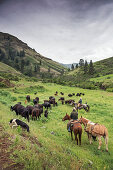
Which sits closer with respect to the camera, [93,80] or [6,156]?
[6,156]

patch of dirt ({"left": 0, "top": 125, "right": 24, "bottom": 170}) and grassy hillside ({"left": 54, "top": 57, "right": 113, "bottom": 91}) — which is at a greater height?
grassy hillside ({"left": 54, "top": 57, "right": 113, "bottom": 91})

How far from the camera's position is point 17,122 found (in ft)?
26.4

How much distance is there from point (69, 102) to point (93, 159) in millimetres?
16379

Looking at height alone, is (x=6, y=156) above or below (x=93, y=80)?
below

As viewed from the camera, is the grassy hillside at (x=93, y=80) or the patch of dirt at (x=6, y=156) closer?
the patch of dirt at (x=6, y=156)

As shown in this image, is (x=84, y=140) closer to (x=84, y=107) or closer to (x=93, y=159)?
(x=93, y=159)

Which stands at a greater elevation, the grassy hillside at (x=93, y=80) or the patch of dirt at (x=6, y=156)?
the grassy hillside at (x=93, y=80)

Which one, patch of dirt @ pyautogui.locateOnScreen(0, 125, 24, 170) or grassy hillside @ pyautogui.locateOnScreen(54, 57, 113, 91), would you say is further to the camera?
grassy hillside @ pyautogui.locateOnScreen(54, 57, 113, 91)

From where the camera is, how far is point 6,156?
410 centimetres

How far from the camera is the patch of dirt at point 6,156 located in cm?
359

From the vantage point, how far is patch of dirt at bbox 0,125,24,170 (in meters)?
3.59

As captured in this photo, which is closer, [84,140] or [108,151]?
[108,151]

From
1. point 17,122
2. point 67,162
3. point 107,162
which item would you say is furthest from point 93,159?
point 17,122

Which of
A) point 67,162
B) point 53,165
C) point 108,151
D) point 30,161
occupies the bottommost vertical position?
point 108,151
